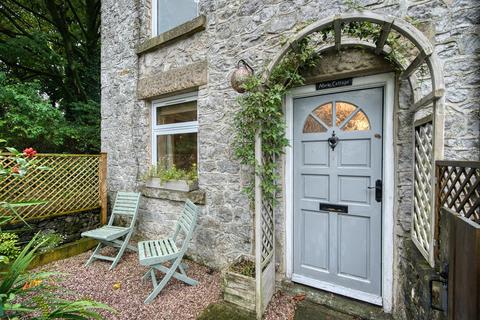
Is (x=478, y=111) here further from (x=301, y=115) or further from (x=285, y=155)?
(x=285, y=155)

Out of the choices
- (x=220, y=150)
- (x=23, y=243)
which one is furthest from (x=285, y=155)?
(x=23, y=243)

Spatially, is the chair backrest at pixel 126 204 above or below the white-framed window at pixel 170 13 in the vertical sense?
below

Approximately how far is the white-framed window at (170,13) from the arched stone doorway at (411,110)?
7.39 feet

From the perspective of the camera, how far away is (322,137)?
2547 millimetres

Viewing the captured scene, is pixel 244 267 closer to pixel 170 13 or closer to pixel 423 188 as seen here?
pixel 423 188

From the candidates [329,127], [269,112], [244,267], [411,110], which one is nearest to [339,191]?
[329,127]

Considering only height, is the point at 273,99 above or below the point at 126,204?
above

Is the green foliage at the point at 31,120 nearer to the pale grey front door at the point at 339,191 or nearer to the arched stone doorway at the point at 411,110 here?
the arched stone doorway at the point at 411,110

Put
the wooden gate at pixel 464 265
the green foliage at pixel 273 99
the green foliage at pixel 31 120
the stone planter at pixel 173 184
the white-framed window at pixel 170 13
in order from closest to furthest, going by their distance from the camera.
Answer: the wooden gate at pixel 464 265
the green foliage at pixel 273 99
the stone planter at pixel 173 184
the white-framed window at pixel 170 13
the green foliage at pixel 31 120

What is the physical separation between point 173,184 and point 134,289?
1427mm

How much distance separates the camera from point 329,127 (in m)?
2.52

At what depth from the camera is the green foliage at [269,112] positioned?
2240 mm

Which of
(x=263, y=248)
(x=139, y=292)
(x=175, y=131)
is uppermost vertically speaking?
(x=175, y=131)

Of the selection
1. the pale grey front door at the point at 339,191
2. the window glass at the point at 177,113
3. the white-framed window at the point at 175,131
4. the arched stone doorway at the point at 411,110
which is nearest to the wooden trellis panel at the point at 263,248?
the arched stone doorway at the point at 411,110
